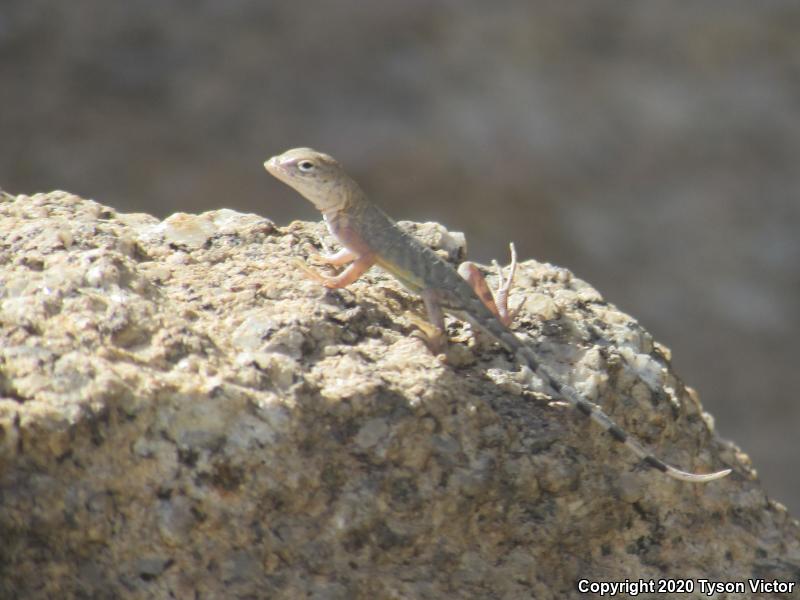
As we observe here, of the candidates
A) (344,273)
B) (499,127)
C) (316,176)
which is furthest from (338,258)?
(499,127)

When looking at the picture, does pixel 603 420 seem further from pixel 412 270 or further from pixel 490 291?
pixel 412 270

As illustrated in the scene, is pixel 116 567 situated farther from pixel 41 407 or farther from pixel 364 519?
pixel 364 519

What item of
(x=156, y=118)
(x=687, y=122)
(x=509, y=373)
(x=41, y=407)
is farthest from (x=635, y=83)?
(x=41, y=407)

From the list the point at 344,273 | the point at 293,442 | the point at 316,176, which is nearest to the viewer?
the point at 293,442

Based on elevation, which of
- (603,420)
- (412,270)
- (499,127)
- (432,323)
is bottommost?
(603,420)

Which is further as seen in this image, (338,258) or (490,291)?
(490,291)

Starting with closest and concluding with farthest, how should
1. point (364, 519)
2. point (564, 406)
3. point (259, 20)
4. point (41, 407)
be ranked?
point (41, 407), point (364, 519), point (564, 406), point (259, 20)
